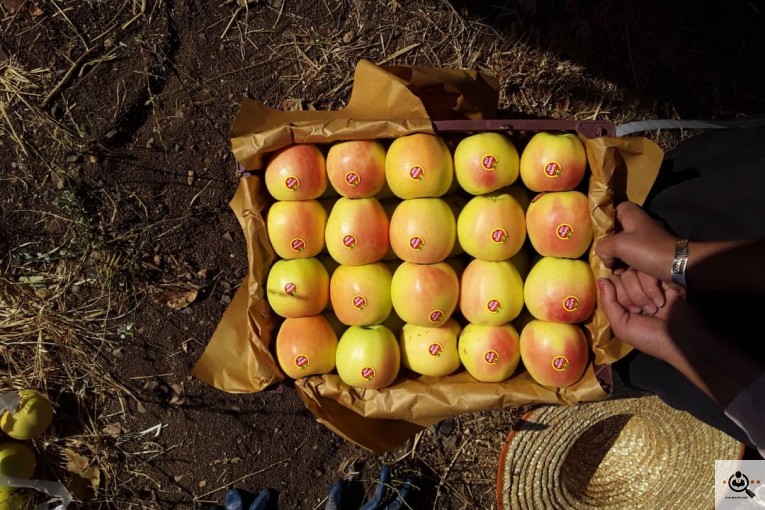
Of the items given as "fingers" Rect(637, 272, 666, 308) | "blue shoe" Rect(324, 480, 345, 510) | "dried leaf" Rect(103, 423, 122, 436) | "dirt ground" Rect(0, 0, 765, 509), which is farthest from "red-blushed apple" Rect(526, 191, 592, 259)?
"dried leaf" Rect(103, 423, 122, 436)

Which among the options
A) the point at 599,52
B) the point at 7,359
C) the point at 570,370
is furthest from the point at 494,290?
the point at 7,359

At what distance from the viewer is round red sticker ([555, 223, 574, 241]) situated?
1.78 metres

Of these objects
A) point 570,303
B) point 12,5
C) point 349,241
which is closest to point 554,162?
point 570,303

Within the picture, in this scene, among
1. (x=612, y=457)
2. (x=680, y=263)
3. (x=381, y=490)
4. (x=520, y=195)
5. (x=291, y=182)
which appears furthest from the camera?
(x=381, y=490)

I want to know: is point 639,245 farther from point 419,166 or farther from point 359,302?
point 359,302

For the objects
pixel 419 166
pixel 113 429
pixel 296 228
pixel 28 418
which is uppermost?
pixel 419 166

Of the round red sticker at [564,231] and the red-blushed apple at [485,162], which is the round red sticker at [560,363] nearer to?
the round red sticker at [564,231]

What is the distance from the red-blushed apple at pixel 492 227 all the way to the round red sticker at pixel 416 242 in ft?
0.56

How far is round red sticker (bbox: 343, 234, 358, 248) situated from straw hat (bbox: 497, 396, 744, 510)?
128 centimetres

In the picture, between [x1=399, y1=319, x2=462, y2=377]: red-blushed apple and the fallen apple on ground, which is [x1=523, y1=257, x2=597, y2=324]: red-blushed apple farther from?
Result: the fallen apple on ground

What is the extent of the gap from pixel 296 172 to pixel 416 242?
492mm

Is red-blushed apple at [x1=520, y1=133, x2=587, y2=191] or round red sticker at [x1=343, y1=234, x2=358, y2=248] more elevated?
red-blushed apple at [x1=520, y1=133, x2=587, y2=191]

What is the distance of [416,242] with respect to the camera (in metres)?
1.80

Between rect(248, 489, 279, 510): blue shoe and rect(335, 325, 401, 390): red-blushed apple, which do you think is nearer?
rect(335, 325, 401, 390): red-blushed apple
